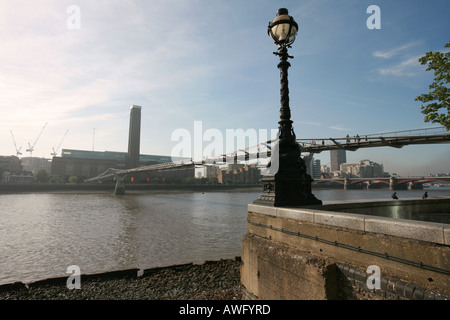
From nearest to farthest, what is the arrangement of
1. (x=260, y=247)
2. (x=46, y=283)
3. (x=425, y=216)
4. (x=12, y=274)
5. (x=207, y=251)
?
1. (x=260, y=247)
2. (x=425, y=216)
3. (x=46, y=283)
4. (x=12, y=274)
5. (x=207, y=251)

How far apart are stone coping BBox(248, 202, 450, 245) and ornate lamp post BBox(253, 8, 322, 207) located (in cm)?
93

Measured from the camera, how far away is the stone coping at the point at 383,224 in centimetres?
378

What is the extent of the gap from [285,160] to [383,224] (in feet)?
11.3

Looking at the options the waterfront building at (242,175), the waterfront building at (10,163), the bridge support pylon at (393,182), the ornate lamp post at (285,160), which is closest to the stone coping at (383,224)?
the ornate lamp post at (285,160)

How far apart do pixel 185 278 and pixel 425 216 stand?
9.85 metres

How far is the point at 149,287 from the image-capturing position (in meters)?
10.9

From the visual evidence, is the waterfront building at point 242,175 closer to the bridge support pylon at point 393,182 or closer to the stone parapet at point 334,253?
the bridge support pylon at point 393,182

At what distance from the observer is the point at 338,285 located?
495 centimetres

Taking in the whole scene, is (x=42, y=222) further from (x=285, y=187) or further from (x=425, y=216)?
(x=425, y=216)

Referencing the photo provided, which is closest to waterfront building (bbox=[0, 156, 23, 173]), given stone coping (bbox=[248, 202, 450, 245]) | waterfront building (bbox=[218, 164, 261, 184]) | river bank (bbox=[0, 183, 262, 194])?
river bank (bbox=[0, 183, 262, 194])
